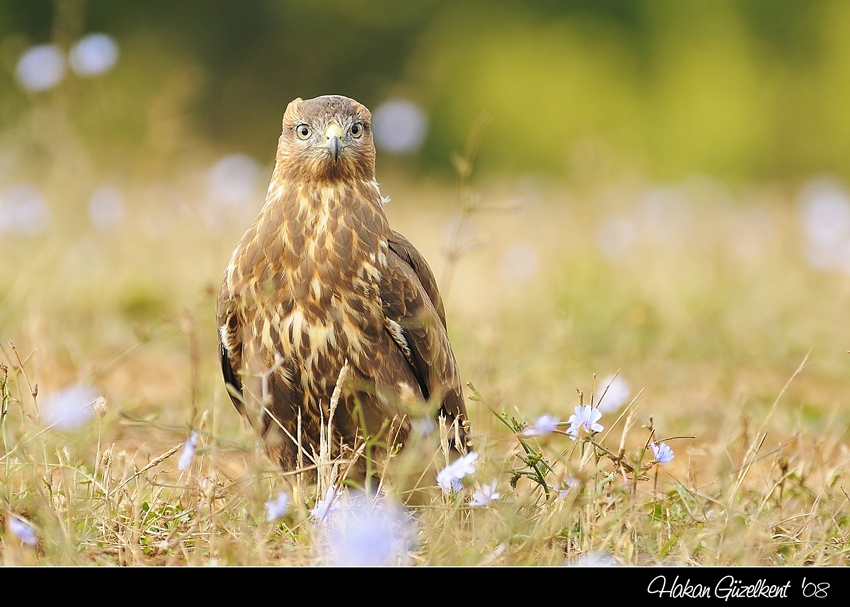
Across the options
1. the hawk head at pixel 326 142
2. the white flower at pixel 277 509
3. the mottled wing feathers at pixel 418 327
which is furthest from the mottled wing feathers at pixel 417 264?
the white flower at pixel 277 509

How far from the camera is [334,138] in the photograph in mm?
3117

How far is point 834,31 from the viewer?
542 inches

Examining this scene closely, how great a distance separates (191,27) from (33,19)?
188 cm

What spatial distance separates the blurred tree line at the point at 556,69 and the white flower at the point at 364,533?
10417 mm

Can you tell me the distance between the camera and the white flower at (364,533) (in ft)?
6.76

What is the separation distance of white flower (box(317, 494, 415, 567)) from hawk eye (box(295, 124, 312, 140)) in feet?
3.58

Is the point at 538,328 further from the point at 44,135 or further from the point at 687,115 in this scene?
the point at 687,115

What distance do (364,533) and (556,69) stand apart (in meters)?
12.0

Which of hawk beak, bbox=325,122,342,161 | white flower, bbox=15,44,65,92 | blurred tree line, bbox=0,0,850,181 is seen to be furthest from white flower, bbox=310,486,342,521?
blurred tree line, bbox=0,0,850,181

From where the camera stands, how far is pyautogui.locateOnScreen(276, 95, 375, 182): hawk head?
3.16 m

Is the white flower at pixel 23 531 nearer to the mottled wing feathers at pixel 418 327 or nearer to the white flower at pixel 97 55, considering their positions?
the mottled wing feathers at pixel 418 327

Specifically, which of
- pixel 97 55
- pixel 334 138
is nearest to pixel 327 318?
pixel 334 138
